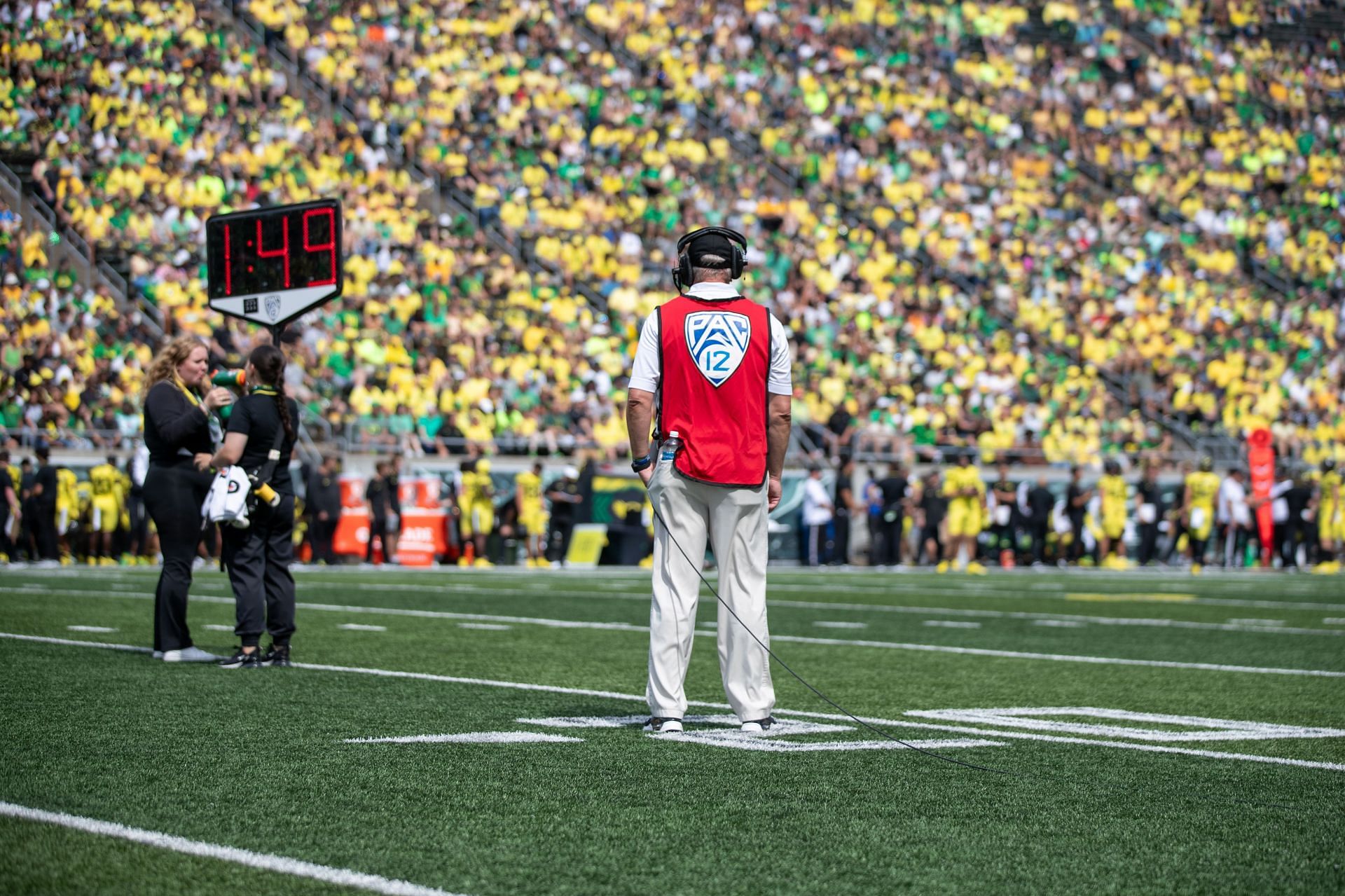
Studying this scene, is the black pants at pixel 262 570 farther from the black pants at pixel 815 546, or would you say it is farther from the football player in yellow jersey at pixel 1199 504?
the football player in yellow jersey at pixel 1199 504

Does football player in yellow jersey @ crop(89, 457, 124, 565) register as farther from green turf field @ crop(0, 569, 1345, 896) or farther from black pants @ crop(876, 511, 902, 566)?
green turf field @ crop(0, 569, 1345, 896)

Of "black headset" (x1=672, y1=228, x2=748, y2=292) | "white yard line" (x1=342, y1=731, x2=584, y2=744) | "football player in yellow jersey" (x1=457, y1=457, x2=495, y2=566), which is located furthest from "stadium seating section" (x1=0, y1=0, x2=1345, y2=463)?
"white yard line" (x1=342, y1=731, x2=584, y2=744)

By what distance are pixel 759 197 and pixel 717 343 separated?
27875mm

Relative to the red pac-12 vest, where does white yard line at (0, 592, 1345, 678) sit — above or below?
below

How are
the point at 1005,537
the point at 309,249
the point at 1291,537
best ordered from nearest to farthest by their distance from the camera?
the point at 309,249
the point at 1291,537
the point at 1005,537

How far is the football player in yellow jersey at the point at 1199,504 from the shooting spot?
27891 millimetres

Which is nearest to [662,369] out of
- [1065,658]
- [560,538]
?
[1065,658]

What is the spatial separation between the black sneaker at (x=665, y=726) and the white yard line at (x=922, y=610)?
24.9 feet

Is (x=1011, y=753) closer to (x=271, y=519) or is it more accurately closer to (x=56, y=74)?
(x=271, y=519)

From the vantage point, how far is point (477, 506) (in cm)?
2512

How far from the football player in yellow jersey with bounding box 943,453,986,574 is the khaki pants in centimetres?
2016

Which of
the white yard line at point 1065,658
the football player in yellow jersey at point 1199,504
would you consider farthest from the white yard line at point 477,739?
the football player in yellow jersey at point 1199,504

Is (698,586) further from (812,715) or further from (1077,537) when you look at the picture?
(1077,537)

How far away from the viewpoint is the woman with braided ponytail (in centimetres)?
928
